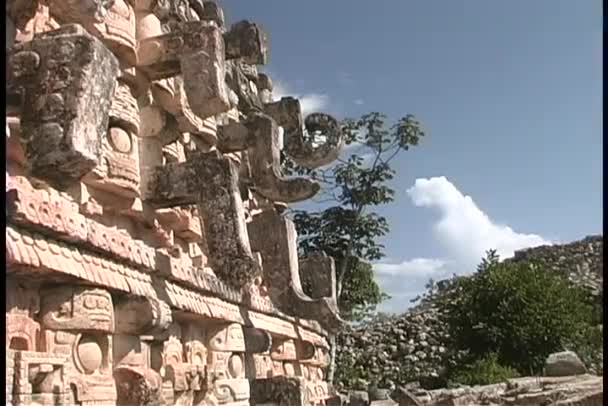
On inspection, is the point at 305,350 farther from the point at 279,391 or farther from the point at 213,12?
the point at 213,12

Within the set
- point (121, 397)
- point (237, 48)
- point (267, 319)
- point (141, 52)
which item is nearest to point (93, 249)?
point (121, 397)

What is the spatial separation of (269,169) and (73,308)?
Result: 357cm

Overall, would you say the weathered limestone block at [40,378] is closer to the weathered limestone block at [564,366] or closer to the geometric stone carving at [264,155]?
the geometric stone carving at [264,155]

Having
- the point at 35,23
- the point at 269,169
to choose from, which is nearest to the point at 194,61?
the point at 35,23

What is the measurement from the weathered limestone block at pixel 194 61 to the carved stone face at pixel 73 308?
155 cm

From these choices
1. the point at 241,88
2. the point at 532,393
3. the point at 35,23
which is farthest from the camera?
the point at 532,393

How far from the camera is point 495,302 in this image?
703 inches

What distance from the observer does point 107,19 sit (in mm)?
5160

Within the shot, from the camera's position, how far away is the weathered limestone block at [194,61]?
5199 millimetres

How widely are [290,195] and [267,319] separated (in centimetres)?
125

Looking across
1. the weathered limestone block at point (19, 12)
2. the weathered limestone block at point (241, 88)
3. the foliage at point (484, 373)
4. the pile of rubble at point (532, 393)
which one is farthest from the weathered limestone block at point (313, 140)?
the foliage at point (484, 373)

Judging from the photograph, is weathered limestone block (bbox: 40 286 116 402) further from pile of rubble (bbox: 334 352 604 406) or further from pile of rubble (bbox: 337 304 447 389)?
pile of rubble (bbox: 337 304 447 389)

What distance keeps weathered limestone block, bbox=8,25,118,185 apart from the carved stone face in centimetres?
55

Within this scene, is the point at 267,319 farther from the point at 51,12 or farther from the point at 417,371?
the point at 417,371
